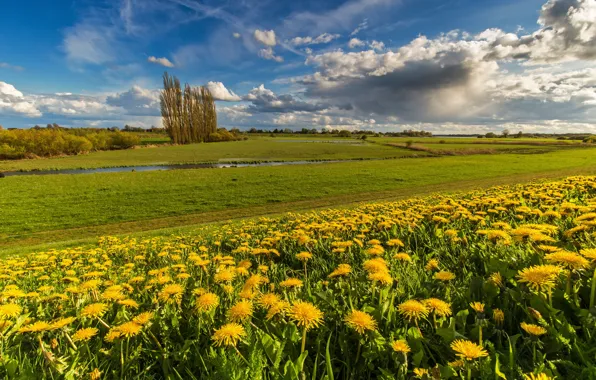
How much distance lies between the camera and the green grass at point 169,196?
15.5 m

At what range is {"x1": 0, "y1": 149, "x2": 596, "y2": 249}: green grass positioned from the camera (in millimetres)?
15516

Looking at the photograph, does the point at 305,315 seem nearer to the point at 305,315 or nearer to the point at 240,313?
the point at 305,315

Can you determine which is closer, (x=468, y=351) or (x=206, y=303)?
(x=468, y=351)

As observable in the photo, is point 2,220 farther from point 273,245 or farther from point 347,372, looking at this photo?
point 347,372

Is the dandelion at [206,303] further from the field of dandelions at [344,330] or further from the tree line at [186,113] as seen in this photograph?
the tree line at [186,113]

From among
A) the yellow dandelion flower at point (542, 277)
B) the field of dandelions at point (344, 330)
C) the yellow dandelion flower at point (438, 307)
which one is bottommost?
the field of dandelions at point (344, 330)

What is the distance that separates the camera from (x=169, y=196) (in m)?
21.5

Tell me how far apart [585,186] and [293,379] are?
846 cm

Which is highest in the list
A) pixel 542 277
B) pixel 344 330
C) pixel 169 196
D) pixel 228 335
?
pixel 542 277

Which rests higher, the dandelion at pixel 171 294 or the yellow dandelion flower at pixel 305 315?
the yellow dandelion flower at pixel 305 315

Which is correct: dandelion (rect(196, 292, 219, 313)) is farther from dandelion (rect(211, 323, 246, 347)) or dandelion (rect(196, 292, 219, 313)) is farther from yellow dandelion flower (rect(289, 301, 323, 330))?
yellow dandelion flower (rect(289, 301, 323, 330))

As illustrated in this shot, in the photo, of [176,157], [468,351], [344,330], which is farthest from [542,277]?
[176,157]

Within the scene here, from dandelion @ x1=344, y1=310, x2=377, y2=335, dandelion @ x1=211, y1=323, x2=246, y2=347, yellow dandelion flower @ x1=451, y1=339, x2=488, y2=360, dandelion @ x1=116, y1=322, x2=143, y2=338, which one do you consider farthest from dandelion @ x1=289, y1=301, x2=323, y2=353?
dandelion @ x1=116, y1=322, x2=143, y2=338

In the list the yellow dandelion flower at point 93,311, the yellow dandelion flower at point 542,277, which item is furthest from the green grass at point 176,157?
the yellow dandelion flower at point 542,277
